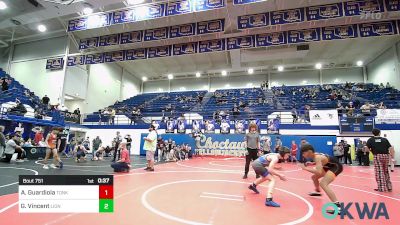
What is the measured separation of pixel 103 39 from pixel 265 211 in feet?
61.4

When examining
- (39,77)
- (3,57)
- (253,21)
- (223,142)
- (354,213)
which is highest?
(3,57)

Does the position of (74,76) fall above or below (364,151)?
above

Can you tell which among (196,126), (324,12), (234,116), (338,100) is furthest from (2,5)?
(338,100)

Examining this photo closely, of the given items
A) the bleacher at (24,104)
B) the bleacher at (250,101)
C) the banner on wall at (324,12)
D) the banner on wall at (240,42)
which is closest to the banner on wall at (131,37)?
the banner on wall at (240,42)

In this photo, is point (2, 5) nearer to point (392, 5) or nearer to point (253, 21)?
point (253, 21)

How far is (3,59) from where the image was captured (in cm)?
2433

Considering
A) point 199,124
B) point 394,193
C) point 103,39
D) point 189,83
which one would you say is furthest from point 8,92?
point 394,193

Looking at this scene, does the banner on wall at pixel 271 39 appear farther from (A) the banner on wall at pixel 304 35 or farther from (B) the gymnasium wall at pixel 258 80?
(B) the gymnasium wall at pixel 258 80

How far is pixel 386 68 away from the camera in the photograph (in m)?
23.7

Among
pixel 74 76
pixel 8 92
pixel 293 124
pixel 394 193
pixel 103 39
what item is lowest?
pixel 394 193

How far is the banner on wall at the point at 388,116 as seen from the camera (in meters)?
15.0

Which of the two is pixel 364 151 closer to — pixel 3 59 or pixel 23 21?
pixel 23 21

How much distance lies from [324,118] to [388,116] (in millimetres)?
3785
